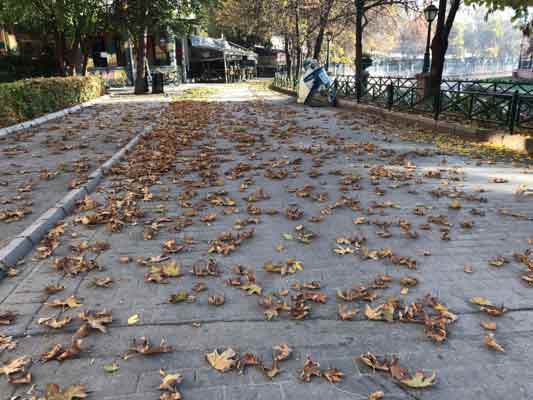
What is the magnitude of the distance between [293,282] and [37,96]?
13.9m

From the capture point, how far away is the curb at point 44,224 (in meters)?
4.23

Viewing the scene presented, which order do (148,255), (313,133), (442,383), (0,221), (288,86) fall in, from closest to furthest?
(442,383), (148,255), (0,221), (313,133), (288,86)

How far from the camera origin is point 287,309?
11.1 feet

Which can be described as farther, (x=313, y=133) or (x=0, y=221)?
(x=313, y=133)

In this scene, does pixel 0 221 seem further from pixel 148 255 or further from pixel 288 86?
pixel 288 86

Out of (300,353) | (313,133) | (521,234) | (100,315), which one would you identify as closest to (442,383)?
(300,353)

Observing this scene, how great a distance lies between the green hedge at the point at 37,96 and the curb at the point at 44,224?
7.00m

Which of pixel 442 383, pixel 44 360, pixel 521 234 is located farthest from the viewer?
pixel 521 234

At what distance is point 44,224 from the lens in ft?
16.4

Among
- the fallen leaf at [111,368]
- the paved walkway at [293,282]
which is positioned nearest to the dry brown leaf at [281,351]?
the paved walkway at [293,282]

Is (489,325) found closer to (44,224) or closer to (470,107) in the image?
(44,224)

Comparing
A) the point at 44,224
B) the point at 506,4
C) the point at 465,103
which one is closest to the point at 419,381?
the point at 44,224

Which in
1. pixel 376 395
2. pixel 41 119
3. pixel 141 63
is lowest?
pixel 376 395

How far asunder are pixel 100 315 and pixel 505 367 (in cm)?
277
